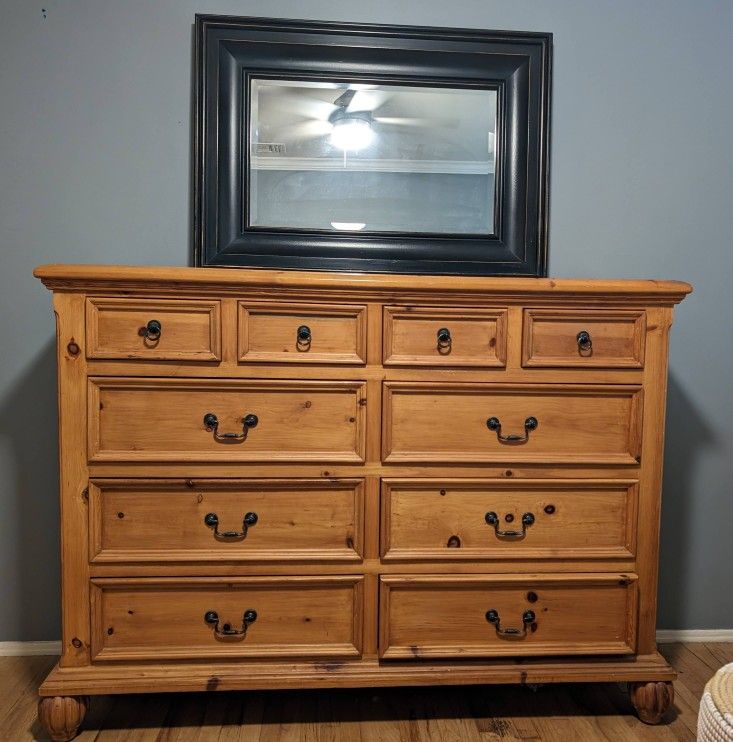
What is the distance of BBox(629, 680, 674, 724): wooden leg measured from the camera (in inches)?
68.9

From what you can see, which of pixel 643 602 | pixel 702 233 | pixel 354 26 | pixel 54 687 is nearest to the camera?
pixel 54 687

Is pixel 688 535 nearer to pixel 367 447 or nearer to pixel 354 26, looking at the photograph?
pixel 367 447

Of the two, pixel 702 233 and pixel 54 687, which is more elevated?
pixel 702 233

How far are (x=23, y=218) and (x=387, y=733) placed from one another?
5.56 ft

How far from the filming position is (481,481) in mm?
1699

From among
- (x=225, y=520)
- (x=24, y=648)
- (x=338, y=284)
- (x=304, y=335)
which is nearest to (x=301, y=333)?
(x=304, y=335)

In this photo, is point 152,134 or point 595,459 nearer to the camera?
point 595,459

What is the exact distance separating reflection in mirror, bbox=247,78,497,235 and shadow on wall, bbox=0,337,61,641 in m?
0.80

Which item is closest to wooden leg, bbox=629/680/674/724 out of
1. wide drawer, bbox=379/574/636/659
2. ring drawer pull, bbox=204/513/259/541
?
wide drawer, bbox=379/574/636/659

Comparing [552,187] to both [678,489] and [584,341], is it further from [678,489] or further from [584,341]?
[678,489]

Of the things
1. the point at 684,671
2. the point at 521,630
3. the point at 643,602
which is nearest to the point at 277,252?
the point at 521,630

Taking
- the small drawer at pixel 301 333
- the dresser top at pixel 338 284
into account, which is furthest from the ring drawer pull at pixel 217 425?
the dresser top at pixel 338 284

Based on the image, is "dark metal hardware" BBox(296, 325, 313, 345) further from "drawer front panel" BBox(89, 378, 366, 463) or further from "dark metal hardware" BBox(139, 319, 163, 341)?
"dark metal hardware" BBox(139, 319, 163, 341)

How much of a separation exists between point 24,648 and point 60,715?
564 millimetres
